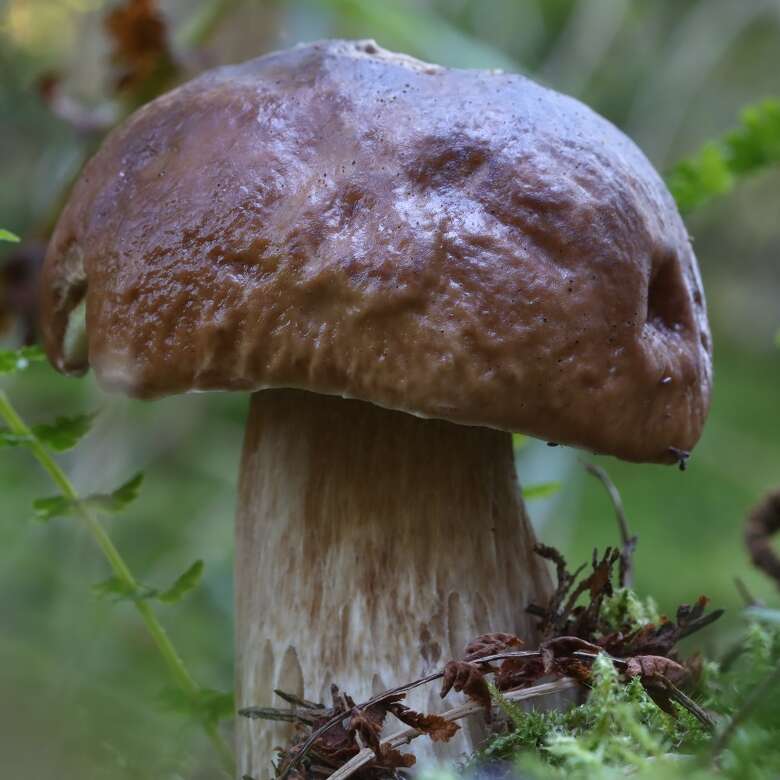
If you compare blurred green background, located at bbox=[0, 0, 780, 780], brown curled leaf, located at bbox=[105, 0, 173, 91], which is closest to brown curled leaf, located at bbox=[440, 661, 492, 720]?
blurred green background, located at bbox=[0, 0, 780, 780]

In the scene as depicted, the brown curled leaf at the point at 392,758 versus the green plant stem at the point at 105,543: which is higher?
the brown curled leaf at the point at 392,758

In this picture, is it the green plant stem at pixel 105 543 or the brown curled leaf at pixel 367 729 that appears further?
the green plant stem at pixel 105 543

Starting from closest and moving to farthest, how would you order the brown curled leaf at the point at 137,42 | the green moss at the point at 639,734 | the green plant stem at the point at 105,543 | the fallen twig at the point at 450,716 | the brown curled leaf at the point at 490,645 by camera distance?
the green moss at the point at 639,734, the fallen twig at the point at 450,716, the brown curled leaf at the point at 490,645, the green plant stem at the point at 105,543, the brown curled leaf at the point at 137,42

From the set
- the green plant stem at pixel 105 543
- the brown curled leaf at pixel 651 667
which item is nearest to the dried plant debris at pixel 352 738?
the brown curled leaf at pixel 651 667

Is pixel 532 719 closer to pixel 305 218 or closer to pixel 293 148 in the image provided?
pixel 305 218

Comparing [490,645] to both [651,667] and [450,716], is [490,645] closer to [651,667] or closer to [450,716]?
[450,716]

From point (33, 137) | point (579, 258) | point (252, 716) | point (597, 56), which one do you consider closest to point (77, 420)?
point (252, 716)

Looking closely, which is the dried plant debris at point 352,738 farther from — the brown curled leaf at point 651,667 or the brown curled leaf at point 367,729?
the brown curled leaf at point 651,667

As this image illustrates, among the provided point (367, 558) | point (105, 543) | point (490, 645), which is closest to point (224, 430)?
point (105, 543)
